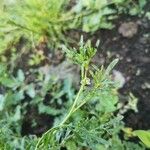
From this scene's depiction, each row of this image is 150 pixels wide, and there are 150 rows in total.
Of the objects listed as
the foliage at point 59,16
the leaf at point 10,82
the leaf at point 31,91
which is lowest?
the leaf at point 31,91

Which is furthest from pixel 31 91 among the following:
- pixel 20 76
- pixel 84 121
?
pixel 84 121

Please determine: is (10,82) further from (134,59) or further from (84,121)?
(84,121)

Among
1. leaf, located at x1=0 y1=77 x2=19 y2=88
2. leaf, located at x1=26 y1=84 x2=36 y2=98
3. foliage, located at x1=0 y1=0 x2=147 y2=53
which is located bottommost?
leaf, located at x1=26 y1=84 x2=36 y2=98

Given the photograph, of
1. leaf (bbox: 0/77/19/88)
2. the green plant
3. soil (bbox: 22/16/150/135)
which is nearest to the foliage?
soil (bbox: 22/16/150/135)

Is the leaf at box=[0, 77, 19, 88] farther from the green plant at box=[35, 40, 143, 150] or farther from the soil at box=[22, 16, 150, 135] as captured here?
the green plant at box=[35, 40, 143, 150]

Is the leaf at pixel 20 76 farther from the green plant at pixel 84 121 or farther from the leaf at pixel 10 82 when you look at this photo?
the green plant at pixel 84 121

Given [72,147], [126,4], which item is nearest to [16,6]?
[126,4]

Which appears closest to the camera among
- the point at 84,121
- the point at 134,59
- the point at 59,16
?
the point at 84,121

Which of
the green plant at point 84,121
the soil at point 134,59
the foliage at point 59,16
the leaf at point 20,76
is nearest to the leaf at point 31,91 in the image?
the leaf at point 20,76

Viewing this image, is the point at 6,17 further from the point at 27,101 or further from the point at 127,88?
the point at 127,88

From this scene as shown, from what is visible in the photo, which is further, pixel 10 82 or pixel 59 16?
pixel 59 16

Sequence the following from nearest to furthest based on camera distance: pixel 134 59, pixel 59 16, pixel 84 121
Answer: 1. pixel 84 121
2. pixel 134 59
3. pixel 59 16
